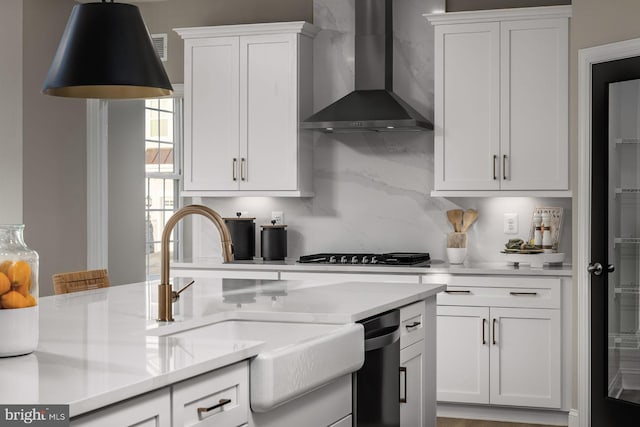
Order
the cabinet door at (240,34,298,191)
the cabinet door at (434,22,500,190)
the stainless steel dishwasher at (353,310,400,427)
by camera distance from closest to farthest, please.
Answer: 1. the stainless steel dishwasher at (353,310,400,427)
2. the cabinet door at (434,22,500,190)
3. the cabinet door at (240,34,298,191)

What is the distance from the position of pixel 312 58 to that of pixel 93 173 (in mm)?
1901

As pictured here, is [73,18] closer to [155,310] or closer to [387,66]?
[155,310]

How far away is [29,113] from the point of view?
5.59 meters

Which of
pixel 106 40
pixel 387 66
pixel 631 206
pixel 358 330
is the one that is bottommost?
pixel 358 330

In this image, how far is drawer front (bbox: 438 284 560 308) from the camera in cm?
500

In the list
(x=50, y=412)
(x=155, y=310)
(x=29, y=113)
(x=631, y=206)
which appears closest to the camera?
(x=50, y=412)

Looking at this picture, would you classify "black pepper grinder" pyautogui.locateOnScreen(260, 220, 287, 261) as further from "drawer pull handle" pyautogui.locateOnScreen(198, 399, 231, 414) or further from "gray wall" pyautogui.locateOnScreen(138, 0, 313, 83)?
"drawer pull handle" pyautogui.locateOnScreen(198, 399, 231, 414)

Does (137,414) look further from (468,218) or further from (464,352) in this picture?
(468,218)

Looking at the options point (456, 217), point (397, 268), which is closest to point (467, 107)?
point (456, 217)

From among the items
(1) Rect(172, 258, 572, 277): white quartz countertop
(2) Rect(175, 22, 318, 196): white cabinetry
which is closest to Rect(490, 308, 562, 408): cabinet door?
(1) Rect(172, 258, 572, 277): white quartz countertop

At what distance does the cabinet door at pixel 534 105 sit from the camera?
521 cm

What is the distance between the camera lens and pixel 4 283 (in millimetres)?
1974

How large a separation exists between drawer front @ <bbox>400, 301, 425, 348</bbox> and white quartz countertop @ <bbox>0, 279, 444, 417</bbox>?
0.05m

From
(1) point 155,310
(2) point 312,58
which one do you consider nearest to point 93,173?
(2) point 312,58
